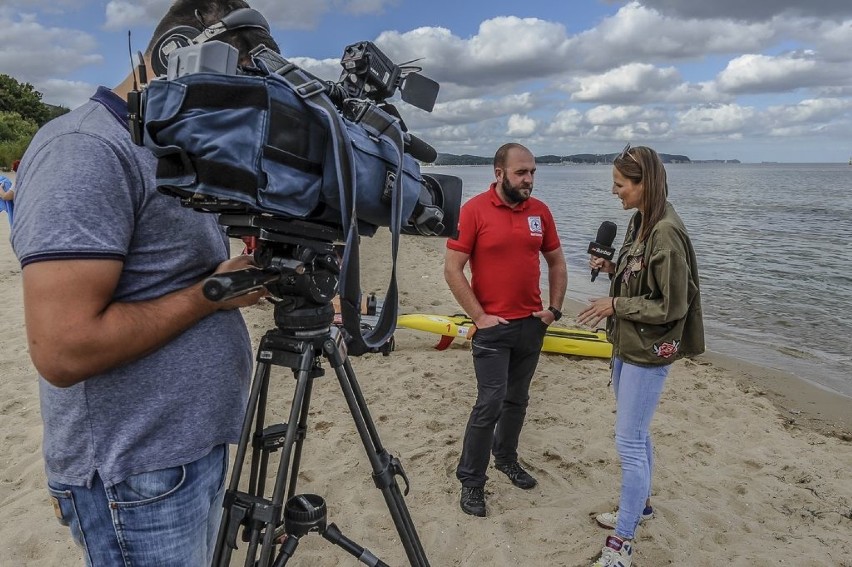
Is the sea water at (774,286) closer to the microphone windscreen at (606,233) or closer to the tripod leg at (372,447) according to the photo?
the tripod leg at (372,447)

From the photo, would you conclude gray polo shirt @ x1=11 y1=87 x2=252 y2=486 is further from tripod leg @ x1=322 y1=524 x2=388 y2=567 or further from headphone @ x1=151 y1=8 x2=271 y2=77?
tripod leg @ x1=322 y1=524 x2=388 y2=567

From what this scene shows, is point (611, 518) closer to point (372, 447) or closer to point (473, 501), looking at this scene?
point (473, 501)

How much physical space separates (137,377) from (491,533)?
2738mm

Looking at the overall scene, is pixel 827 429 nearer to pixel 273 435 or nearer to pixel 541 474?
pixel 541 474

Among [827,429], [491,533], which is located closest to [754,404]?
[827,429]

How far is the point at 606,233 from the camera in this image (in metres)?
3.85

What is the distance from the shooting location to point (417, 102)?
1.99 meters

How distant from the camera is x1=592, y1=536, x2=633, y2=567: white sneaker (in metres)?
3.24

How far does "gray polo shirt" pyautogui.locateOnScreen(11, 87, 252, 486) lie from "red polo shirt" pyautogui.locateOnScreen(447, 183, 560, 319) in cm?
248

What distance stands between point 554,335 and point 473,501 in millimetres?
3858

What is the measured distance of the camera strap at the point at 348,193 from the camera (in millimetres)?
1376

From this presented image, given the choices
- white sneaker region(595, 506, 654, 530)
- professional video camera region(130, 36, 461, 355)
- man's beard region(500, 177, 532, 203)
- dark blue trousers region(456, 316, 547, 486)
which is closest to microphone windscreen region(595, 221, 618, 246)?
man's beard region(500, 177, 532, 203)

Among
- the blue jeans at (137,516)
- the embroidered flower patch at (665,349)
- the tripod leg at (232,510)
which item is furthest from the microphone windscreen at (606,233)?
the blue jeans at (137,516)

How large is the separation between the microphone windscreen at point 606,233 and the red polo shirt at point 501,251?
43cm
